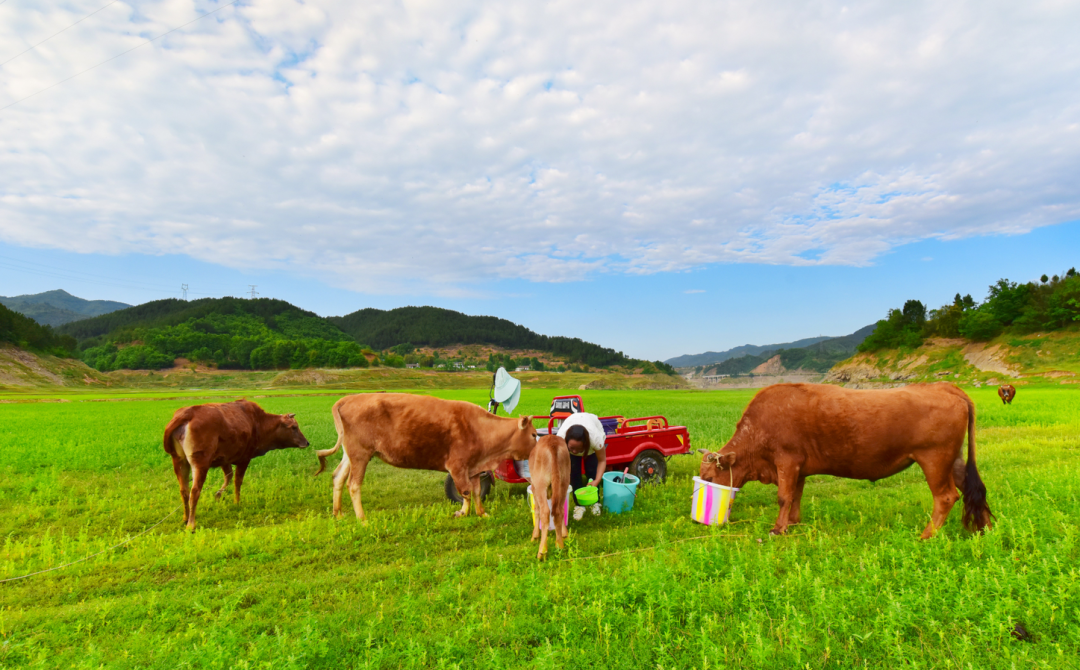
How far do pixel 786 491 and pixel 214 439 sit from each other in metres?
8.73

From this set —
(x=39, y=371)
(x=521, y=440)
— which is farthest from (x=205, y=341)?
(x=521, y=440)

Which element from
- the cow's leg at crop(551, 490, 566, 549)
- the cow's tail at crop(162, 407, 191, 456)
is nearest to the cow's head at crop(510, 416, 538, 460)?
the cow's leg at crop(551, 490, 566, 549)

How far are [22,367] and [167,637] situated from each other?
3736 inches

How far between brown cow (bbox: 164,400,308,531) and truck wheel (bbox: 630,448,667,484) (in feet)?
23.2

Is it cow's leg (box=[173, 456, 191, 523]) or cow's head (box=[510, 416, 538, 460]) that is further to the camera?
cow's head (box=[510, 416, 538, 460])

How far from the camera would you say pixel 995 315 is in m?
59.0

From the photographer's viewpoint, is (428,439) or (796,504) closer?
A: (796,504)

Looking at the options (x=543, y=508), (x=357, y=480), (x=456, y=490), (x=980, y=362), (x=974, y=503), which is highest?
(x=980, y=362)

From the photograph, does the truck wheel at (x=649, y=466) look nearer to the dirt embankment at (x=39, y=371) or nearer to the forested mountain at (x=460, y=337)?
the dirt embankment at (x=39, y=371)

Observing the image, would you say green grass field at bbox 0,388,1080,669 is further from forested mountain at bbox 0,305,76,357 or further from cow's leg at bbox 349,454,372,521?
forested mountain at bbox 0,305,76,357

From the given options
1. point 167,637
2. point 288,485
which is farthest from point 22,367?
point 167,637

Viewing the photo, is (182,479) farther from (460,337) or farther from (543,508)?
(460,337)

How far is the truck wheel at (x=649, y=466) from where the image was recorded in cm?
913

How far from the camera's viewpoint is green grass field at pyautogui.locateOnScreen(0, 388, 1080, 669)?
3393 millimetres
